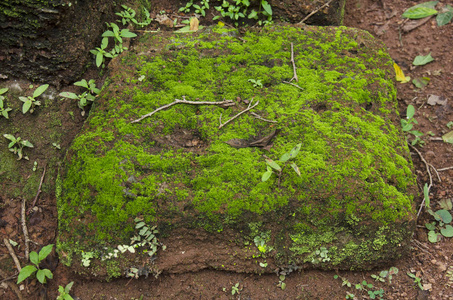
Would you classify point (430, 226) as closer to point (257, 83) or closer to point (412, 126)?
point (412, 126)

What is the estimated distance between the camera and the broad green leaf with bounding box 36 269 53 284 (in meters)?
2.93

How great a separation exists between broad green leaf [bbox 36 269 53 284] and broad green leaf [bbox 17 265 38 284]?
0.18 ft

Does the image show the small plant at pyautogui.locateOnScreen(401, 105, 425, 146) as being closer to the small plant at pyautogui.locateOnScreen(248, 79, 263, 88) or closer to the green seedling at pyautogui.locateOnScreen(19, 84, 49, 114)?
the small plant at pyautogui.locateOnScreen(248, 79, 263, 88)

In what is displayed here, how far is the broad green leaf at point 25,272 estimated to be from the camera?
287cm

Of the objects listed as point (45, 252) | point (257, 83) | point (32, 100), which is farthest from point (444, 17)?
point (32, 100)

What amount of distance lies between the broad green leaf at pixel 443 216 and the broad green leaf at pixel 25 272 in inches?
153

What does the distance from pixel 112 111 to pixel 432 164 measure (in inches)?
145

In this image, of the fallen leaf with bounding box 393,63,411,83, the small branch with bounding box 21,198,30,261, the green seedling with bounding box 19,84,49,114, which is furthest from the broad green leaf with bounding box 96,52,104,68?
the fallen leaf with bounding box 393,63,411,83

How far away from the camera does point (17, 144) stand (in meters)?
3.55

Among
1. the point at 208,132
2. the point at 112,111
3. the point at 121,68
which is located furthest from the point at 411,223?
the point at 121,68

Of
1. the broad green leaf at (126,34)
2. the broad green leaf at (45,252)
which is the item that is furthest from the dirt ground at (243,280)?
the broad green leaf at (126,34)

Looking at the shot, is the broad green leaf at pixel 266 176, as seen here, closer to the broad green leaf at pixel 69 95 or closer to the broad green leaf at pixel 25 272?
the broad green leaf at pixel 25 272

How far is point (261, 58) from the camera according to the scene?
12.7 feet

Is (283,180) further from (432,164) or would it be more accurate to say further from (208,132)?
(432,164)
